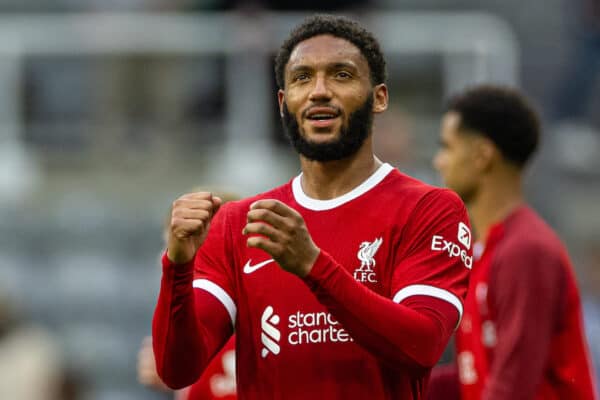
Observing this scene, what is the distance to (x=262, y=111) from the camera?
9398 mm

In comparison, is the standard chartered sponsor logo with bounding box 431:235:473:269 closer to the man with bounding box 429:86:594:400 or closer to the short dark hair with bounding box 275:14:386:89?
the short dark hair with bounding box 275:14:386:89

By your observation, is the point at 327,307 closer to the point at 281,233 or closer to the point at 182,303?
the point at 281,233

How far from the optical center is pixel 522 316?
4980 mm

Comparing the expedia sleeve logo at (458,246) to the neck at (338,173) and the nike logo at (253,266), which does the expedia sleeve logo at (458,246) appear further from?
the nike logo at (253,266)

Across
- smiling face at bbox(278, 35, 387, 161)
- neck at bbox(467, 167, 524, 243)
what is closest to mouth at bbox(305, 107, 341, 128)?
smiling face at bbox(278, 35, 387, 161)

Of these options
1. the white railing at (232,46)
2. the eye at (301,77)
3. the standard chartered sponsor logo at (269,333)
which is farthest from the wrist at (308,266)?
the white railing at (232,46)

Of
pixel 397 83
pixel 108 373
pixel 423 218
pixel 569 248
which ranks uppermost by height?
pixel 423 218

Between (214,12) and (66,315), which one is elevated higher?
(214,12)

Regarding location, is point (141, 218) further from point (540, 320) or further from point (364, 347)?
point (364, 347)

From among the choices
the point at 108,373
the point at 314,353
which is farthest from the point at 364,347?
the point at 108,373

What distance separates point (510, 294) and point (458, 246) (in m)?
1.21

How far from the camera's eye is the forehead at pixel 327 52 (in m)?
3.94

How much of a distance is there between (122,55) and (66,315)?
1.98 meters

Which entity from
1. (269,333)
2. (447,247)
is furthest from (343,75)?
(269,333)
